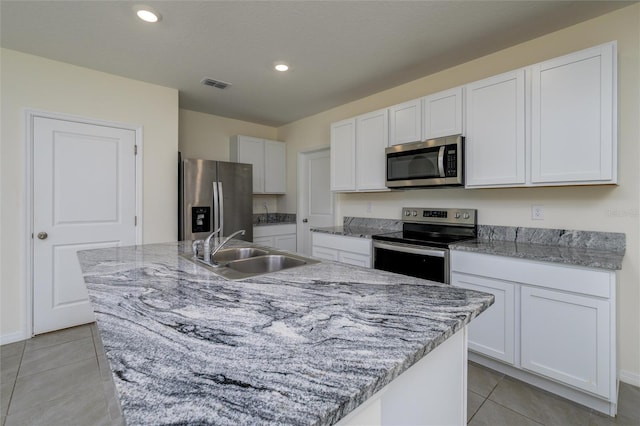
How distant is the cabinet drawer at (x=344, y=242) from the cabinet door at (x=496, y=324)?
97cm

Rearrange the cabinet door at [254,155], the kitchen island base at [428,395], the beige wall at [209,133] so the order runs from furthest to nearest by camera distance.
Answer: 1. the cabinet door at [254,155]
2. the beige wall at [209,133]
3. the kitchen island base at [428,395]

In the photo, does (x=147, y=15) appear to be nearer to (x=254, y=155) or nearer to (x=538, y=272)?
(x=254, y=155)

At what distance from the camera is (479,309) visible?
101 cm

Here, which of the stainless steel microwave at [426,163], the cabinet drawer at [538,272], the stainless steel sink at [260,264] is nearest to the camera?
the cabinet drawer at [538,272]

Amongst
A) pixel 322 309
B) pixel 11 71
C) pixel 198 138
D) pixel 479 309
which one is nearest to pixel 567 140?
pixel 479 309

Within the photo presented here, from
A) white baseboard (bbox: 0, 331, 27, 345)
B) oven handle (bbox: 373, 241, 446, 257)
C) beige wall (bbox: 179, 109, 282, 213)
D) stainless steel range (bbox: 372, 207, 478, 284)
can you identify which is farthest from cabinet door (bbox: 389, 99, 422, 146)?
white baseboard (bbox: 0, 331, 27, 345)

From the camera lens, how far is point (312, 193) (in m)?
4.68

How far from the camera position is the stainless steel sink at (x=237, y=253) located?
2068 mm

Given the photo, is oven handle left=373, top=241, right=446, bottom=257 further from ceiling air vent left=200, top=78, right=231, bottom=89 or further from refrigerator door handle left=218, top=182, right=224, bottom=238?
ceiling air vent left=200, top=78, right=231, bottom=89

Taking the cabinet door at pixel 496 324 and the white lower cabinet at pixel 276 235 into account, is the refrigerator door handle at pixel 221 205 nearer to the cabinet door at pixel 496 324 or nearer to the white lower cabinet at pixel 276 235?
the white lower cabinet at pixel 276 235

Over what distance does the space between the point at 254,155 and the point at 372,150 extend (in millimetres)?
2069

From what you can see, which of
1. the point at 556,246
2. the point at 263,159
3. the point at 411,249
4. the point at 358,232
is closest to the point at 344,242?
the point at 358,232

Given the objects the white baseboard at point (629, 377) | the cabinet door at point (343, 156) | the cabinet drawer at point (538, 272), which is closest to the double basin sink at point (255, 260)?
the cabinet drawer at point (538, 272)

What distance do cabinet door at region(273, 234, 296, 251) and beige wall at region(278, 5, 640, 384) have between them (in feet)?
7.68
